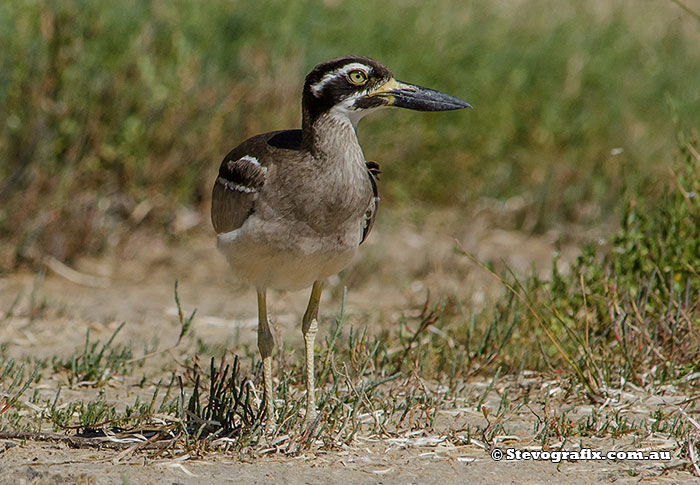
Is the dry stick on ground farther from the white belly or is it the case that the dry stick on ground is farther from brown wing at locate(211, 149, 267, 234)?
brown wing at locate(211, 149, 267, 234)

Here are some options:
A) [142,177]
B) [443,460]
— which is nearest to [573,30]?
[142,177]

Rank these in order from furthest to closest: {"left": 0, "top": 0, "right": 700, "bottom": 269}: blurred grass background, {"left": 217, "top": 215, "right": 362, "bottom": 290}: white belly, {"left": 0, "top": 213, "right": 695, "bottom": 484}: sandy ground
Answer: {"left": 0, "top": 0, "right": 700, "bottom": 269}: blurred grass background
{"left": 217, "top": 215, "right": 362, "bottom": 290}: white belly
{"left": 0, "top": 213, "right": 695, "bottom": 484}: sandy ground

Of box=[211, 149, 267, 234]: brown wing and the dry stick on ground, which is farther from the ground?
box=[211, 149, 267, 234]: brown wing

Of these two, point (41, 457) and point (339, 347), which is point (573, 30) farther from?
point (41, 457)

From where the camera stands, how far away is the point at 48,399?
4469 mm

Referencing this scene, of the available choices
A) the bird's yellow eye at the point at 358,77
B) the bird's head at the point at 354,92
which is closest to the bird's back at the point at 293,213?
the bird's head at the point at 354,92

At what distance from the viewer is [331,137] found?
13.5 ft

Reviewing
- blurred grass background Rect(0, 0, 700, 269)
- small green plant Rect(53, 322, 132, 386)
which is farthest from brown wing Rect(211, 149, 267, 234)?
blurred grass background Rect(0, 0, 700, 269)

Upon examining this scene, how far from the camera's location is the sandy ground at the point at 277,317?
Answer: 3699 mm

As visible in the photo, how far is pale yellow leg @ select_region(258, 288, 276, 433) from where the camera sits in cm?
402

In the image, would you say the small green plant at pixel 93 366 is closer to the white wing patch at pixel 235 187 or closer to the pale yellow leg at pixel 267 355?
the pale yellow leg at pixel 267 355

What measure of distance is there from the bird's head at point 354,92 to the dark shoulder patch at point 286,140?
0.42 feet

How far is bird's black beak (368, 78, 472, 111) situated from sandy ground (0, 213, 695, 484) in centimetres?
126

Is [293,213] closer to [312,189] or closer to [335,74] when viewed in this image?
[312,189]
